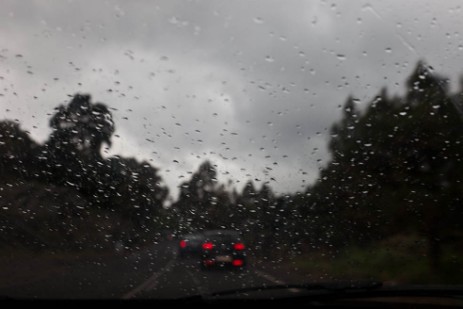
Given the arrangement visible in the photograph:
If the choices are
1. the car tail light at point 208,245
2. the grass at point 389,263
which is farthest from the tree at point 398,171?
the car tail light at point 208,245

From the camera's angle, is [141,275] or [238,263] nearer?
[141,275]

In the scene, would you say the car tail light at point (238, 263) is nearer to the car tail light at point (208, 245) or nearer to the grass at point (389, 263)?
the car tail light at point (208, 245)

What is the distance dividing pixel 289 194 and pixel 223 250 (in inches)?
72.1

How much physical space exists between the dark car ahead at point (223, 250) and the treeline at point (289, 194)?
611 millimetres

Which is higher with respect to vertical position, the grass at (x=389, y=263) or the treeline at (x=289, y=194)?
the treeline at (x=289, y=194)

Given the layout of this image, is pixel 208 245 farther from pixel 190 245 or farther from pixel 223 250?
pixel 190 245

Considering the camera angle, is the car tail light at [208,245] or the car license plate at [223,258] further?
the car license plate at [223,258]

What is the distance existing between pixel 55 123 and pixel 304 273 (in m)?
4.75

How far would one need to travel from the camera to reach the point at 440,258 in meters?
10.0

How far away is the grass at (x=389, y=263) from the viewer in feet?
31.9

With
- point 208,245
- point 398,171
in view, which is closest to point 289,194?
point 208,245

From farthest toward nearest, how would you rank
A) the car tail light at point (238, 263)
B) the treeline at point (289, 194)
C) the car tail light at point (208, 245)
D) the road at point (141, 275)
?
the car tail light at point (238, 263)
the car tail light at point (208, 245)
the treeline at point (289, 194)
the road at point (141, 275)

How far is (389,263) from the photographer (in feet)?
33.3

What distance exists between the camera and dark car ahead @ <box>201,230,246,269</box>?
10000 millimetres
